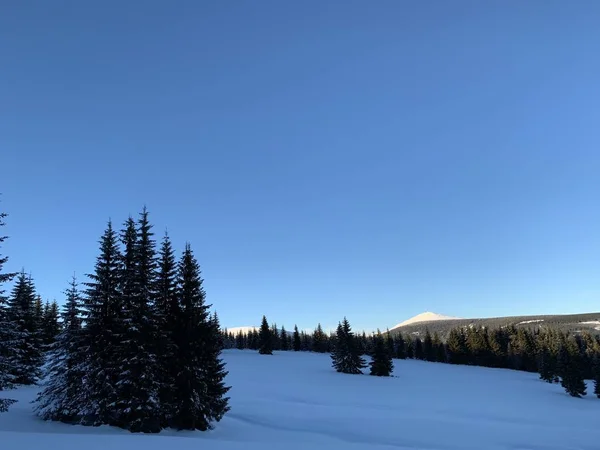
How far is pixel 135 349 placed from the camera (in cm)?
2373

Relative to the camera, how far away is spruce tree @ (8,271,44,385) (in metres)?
36.3

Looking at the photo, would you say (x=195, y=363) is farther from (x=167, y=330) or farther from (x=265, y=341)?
(x=265, y=341)

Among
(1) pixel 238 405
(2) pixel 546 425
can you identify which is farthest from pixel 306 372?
(2) pixel 546 425

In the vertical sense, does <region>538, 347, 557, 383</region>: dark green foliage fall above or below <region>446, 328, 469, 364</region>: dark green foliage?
below

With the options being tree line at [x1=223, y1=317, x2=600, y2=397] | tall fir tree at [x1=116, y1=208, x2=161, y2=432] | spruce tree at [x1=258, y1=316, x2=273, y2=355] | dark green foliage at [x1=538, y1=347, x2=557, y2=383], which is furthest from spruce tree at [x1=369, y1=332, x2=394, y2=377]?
tall fir tree at [x1=116, y1=208, x2=161, y2=432]

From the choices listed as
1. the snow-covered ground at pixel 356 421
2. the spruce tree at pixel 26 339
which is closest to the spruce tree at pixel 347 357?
the snow-covered ground at pixel 356 421

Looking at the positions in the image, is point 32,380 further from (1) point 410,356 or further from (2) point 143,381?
(1) point 410,356

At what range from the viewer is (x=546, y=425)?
120ft

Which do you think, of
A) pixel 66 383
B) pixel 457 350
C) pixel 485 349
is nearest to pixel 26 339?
pixel 66 383

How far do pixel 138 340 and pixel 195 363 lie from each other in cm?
377

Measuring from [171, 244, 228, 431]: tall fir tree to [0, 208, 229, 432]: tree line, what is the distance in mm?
59

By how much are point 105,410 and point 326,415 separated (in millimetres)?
18282

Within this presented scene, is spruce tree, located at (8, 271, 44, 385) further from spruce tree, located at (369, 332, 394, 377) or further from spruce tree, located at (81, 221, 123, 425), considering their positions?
spruce tree, located at (369, 332, 394, 377)

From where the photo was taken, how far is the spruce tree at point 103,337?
75.9 feet
